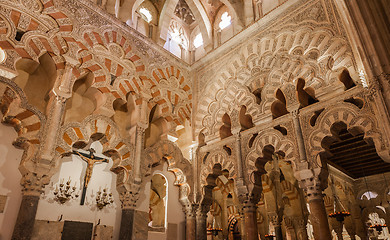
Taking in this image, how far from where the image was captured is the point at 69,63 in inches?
237

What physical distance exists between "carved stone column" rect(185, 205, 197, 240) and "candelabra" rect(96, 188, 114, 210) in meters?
2.04

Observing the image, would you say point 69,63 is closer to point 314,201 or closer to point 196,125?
point 196,125

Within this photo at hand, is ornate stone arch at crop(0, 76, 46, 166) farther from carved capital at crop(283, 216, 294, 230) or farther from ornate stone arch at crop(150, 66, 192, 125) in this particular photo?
carved capital at crop(283, 216, 294, 230)

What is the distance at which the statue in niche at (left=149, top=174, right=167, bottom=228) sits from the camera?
765cm

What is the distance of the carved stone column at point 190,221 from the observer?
23.8 feet

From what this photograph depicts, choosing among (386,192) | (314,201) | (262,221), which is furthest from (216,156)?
(386,192)

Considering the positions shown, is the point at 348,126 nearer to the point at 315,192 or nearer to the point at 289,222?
the point at 315,192

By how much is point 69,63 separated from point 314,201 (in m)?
5.55

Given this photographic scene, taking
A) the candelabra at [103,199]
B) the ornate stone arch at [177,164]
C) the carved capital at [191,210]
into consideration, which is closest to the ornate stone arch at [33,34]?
the candelabra at [103,199]

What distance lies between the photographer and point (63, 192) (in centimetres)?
568

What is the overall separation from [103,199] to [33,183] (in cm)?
155

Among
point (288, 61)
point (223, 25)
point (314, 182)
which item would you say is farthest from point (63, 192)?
point (223, 25)

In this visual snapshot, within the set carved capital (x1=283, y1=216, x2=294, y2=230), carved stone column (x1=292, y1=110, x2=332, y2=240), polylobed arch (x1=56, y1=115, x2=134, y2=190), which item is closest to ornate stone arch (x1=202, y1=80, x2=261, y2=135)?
carved stone column (x1=292, y1=110, x2=332, y2=240)

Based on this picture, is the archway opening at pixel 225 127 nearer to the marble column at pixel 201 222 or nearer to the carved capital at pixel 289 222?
the marble column at pixel 201 222
